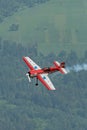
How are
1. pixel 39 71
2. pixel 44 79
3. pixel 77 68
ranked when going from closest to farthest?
1. pixel 44 79
2. pixel 77 68
3. pixel 39 71

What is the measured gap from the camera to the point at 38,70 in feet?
581

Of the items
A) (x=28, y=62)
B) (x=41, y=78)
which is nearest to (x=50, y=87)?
(x=41, y=78)

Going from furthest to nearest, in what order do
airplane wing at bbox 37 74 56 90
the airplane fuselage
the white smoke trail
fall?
the airplane fuselage, the white smoke trail, airplane wing at bbox 37 74 56 90

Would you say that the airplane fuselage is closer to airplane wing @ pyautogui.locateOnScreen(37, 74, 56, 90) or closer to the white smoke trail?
airplane wing @ pyautogui.locateOnScreen(37, 74, 56, 90)

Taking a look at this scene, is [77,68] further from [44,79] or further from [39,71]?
[39,71]

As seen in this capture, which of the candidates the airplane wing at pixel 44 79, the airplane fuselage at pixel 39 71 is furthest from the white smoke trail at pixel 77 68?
the airplane wing at pixel 44 79

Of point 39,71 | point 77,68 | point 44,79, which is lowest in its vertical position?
point 39,71

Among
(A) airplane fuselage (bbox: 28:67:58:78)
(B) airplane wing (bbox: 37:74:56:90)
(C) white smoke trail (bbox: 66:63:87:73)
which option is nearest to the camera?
(B) airplane wing (bbox: 37:74:56:90)

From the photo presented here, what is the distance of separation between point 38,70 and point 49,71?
2109 mm

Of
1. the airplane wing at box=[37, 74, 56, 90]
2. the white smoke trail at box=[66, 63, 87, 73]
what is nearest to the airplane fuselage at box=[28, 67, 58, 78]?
the airplane wing at box=[37, 74, 56, 90]

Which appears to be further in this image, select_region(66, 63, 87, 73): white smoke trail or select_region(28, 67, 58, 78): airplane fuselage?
select_region(28, 67, 58, 78): airplane fuselage

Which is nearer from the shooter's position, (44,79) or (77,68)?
(44,79)

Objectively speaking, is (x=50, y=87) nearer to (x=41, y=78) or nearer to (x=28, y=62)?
(x=41, y=78)

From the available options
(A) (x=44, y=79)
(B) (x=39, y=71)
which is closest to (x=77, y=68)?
(A) (x=44, y=79)
